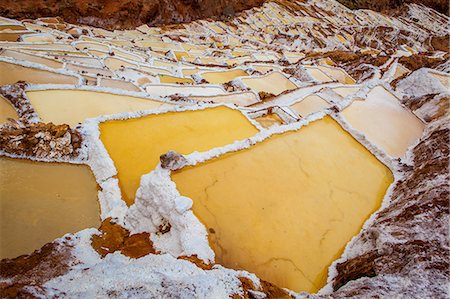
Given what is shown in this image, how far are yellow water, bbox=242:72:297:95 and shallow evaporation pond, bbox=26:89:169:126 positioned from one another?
5767 mm

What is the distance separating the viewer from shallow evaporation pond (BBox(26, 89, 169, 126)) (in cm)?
687

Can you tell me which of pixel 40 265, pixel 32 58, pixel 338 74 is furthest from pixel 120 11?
pixel 40 265

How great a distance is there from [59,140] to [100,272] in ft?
11.1

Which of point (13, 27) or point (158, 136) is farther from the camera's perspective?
point (13, 27)

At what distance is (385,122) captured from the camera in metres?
8.44

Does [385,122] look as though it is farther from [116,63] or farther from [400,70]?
[116,63]

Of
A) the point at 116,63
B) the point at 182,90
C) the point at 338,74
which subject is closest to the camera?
the point at 182,90

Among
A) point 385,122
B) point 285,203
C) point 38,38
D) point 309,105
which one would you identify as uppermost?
point 385,122

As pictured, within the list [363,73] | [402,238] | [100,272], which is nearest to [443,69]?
[363,73]

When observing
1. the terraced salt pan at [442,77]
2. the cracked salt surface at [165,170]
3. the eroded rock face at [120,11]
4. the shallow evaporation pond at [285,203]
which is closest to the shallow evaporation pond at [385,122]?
the cracked salt surface at [165,170]

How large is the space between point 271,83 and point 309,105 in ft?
12.6

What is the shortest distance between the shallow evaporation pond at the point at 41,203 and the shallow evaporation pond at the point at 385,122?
629cm

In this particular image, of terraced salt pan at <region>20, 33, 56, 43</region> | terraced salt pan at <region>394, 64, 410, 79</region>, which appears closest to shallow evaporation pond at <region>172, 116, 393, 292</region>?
terraced salt pan at <region>394, 64, 410, 79</region>

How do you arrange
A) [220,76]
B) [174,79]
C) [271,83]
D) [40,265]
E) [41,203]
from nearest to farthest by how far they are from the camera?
[40,265]
[41,203]
[174,79]
[271,83]
[220,76]
